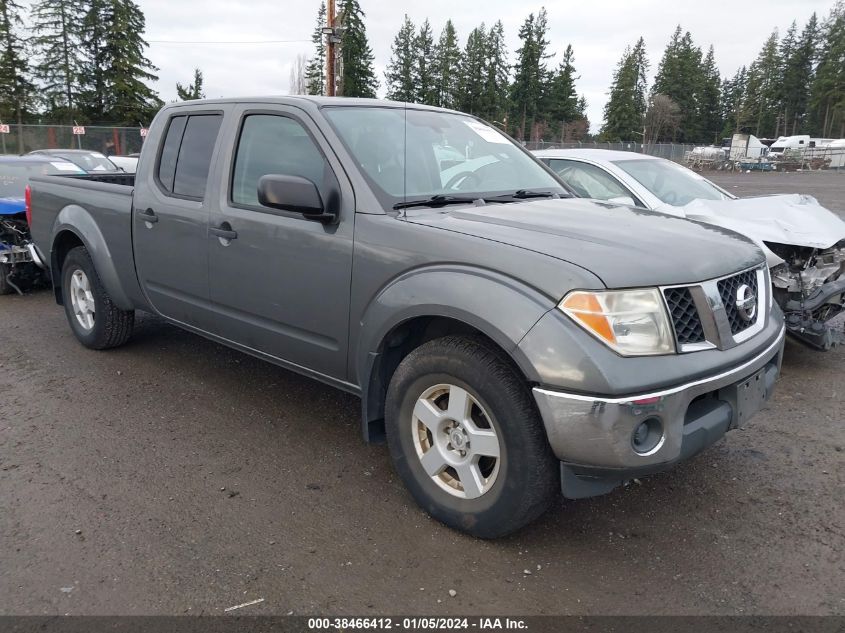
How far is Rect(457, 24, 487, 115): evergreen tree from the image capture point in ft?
245

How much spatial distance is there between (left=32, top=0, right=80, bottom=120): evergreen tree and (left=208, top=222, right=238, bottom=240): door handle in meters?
55.6

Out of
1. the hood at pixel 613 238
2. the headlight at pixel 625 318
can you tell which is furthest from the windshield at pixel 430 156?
the headlight at pixel 625 318

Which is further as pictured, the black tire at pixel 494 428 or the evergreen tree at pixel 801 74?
the evergreen tree at pixel 801 74

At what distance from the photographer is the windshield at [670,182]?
20.8 ft

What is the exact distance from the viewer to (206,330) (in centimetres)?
438

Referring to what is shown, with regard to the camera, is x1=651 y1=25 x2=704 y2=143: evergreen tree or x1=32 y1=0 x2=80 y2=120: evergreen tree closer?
x1=32 y1=0 x2=80 y2=120: evergreen tree

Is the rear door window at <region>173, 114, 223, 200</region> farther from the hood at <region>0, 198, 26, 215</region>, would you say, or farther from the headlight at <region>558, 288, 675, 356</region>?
the hood at <region>0, 198, 26, 215</region>

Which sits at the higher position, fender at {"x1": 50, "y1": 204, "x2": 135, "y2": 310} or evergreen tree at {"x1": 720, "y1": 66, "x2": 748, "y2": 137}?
evergreen tree at {"x1": 720, "y1": 66, "x2": 748, "y2": 137}

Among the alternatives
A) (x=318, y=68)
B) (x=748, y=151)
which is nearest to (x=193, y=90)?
(x=318, y=68)

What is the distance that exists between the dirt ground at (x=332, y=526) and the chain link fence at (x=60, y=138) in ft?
104

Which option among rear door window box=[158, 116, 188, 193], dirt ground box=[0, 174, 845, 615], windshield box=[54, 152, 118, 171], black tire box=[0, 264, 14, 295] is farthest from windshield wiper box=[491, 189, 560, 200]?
windshield box=[54, 152, 118, 171]

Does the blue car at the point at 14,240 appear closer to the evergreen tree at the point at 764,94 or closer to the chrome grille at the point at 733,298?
the chrome grille at the point at 733,298

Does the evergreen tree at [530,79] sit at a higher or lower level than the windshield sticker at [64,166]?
higher

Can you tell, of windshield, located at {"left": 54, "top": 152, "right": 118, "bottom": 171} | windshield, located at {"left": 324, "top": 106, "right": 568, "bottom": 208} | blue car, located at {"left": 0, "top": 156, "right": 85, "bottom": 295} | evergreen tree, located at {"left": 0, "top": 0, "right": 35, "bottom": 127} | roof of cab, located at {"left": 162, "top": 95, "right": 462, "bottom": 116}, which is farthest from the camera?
evergreen tree, located at {"left": 0, "top": 0, "right": 35, "bottom": 127}
